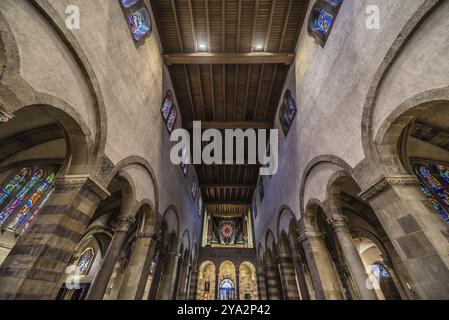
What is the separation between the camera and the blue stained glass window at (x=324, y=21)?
20.1ft

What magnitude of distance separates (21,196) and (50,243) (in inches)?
291

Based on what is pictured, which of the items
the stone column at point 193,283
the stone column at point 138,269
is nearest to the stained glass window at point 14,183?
the stone column at point 138,269

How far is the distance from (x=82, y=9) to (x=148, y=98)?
3.29 metres

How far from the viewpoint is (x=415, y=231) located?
333 cm

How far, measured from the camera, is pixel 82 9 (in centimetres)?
418

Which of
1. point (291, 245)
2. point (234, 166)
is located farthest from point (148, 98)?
point (234, 166)

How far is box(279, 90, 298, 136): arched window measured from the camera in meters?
8.91

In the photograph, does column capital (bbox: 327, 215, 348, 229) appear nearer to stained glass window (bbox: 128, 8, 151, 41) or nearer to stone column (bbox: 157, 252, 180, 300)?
stone column (bbox: 157, 252, 180, 300)

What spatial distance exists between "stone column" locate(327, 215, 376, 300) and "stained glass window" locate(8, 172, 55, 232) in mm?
11509

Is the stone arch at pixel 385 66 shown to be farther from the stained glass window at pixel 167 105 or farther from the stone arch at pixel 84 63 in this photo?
the stained glass window at pixel 167 105

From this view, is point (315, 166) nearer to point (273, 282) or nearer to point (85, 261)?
point (273, 282)

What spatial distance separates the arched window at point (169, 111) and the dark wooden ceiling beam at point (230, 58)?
1.64 metres

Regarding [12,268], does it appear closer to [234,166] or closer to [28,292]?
[28,292]
